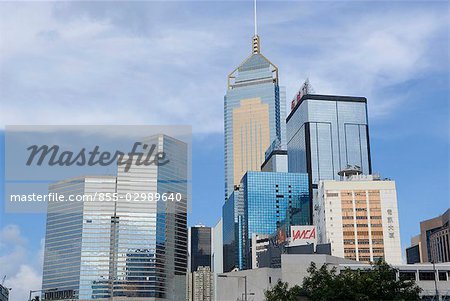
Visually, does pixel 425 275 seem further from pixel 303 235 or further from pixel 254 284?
pixel 303 235

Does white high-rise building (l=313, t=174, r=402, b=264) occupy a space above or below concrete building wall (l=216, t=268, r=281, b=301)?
above

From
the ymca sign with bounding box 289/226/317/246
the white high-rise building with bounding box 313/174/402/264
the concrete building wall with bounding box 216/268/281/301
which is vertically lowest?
the concrete building wall with bounding box 216/268/281/301

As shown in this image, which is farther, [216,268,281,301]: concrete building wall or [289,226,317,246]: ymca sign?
[289,226,317,246]: ymca sign

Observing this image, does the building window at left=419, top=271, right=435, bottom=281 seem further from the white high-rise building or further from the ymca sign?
the white high-rise building

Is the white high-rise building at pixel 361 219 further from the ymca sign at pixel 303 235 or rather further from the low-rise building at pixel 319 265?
the low-rise building at pixel 319 265

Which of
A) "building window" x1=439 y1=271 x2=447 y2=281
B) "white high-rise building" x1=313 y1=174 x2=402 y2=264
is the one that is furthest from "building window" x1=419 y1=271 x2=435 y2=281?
"white high-rise building" x1=313 y1=174 x2=402 y2=264

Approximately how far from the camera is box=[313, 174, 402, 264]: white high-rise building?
180 m

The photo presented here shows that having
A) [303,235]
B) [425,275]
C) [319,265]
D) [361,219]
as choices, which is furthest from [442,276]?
[361,219]

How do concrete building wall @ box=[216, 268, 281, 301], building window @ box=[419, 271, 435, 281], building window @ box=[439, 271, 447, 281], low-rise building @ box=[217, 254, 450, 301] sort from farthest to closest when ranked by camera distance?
concrete building wall @ box=[216, 268, 281, 301] < building window @ box=[439, 271, 447, 281] < building window @ box=[419, 271, 435, 281] < low-rise building @ box=[217, 254, 450, 301]

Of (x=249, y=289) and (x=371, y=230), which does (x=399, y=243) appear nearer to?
(x=371, y=230)

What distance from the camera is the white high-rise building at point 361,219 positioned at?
7087 inches

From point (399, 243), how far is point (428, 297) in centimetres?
8315

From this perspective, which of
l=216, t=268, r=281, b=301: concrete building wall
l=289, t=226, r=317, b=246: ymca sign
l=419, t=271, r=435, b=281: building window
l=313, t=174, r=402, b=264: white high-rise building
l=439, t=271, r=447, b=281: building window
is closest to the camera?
l=419, t=271, r=435, b=281: building window

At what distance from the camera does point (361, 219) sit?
601ft
